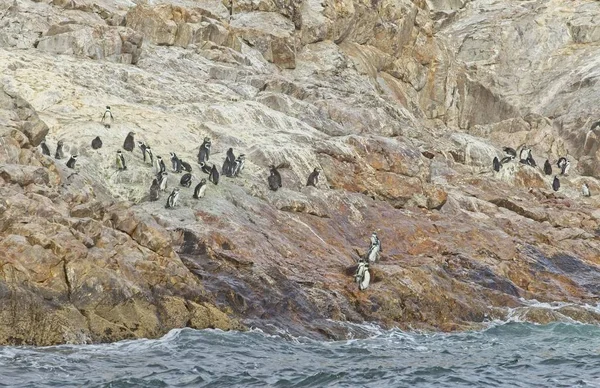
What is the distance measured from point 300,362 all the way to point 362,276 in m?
5.45

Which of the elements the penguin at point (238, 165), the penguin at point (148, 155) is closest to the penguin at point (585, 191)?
the penguin at point (238, 165)

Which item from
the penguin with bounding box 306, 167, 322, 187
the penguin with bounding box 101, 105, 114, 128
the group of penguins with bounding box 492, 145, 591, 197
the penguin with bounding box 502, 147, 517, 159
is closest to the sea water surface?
the penguin with bounding box 306, 167, 322, 187

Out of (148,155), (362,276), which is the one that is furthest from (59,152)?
(362,276)

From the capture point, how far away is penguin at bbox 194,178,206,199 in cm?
2602

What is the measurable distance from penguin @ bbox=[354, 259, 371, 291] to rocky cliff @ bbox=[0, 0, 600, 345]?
34 cm

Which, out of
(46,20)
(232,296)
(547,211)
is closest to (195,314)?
(232,296)

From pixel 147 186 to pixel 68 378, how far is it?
37.2 ft

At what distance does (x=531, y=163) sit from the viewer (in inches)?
1681

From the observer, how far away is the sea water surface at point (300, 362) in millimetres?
16484

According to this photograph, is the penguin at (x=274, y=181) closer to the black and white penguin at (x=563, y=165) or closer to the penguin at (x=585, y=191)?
the penguin at (x=585, y=191)

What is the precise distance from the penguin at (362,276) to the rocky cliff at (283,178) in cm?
→ 34

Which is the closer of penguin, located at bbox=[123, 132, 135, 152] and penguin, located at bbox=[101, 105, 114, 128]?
penguin, located at bbox=[123, 132, 135, 152]

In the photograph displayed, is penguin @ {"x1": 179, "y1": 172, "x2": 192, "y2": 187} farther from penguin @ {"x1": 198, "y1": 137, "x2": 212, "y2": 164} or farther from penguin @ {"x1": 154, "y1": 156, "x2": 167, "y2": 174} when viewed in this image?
penguin @ {"x1": 198, "y1": 137, "x2": 212, "y2": 164}

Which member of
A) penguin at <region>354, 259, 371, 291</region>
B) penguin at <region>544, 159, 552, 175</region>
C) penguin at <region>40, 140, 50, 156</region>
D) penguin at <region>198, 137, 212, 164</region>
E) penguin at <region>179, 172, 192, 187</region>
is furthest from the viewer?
penguin at <region>544, 159, 552, 175</region>
